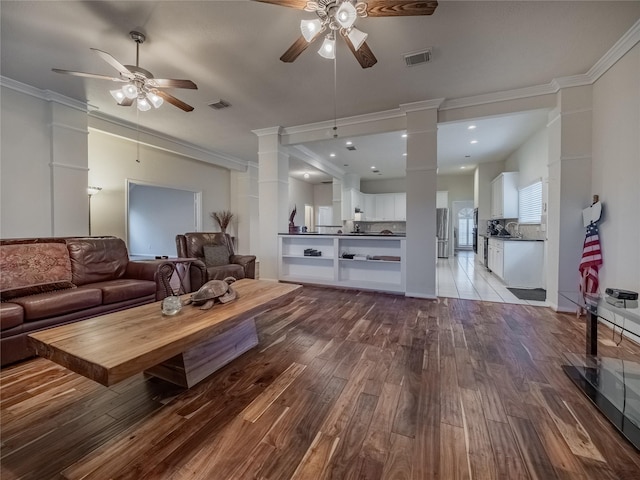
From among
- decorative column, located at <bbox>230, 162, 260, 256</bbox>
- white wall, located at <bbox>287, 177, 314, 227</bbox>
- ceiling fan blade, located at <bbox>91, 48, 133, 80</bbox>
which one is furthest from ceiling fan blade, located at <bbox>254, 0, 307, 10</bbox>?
white wall, located at <bbox>287, 177, 314, 227</bbox>

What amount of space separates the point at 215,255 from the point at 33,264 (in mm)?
2097

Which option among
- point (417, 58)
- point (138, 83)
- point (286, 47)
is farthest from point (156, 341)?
point (417, 58)

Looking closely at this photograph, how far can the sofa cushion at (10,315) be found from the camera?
2025mm

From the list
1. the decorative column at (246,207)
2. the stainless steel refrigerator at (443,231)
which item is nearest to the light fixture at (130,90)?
the decorative column at (246,207)

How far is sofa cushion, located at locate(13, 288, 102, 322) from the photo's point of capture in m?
2.21

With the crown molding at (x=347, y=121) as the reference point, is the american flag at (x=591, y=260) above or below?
below

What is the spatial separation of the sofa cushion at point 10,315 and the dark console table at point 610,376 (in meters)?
4.05

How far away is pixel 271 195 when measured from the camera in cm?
513

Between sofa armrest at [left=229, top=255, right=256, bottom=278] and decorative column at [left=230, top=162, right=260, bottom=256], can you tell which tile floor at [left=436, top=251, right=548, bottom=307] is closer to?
sofa armrest at [left=229, top=255, right=256, bottom=278]

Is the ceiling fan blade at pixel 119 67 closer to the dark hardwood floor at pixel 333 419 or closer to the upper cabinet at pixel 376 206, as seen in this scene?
the dark hardwood floor at pixel 333 419

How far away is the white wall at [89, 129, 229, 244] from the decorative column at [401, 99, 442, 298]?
5431mm

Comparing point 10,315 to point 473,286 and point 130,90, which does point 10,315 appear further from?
point 473,286

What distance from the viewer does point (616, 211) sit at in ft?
9.22

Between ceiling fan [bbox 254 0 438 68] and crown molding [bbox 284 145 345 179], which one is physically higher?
crown molding [bbox 284 145 345 179]
